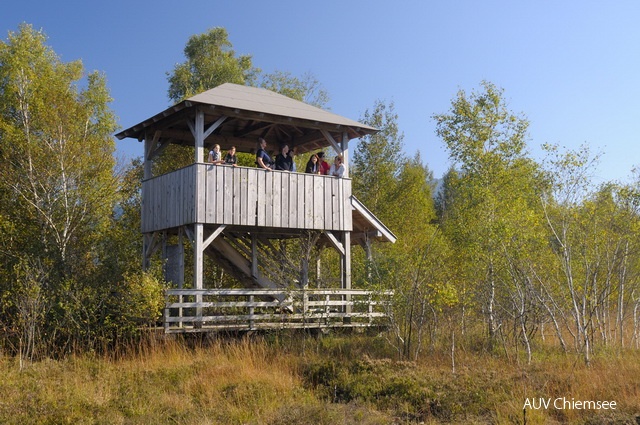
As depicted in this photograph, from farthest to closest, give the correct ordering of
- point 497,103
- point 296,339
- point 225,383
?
point 497,103 → point 296,339 → point 225,383

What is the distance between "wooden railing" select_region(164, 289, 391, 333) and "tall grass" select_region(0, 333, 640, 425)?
2.50 ft

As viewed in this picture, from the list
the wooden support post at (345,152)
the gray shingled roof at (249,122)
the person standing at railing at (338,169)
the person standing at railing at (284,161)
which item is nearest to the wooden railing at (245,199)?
the person standing at railing at (338,169)

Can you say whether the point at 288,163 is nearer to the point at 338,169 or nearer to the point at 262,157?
the point at 262,157

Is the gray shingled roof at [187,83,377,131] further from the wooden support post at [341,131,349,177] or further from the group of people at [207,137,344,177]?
the group of people at [207,137,344,177]

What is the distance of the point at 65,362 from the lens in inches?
573

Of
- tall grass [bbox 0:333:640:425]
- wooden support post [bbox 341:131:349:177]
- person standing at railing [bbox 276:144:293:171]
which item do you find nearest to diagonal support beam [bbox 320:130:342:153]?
wooden support post [bbox 341:131:349:177]

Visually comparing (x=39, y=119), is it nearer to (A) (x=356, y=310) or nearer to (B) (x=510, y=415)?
(A) (x=356, y=310)

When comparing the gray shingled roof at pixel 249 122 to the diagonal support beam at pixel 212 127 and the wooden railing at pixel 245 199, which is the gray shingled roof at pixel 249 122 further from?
the wooden railing at pixel 245 199

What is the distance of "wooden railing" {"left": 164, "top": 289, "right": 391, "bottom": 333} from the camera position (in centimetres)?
1645

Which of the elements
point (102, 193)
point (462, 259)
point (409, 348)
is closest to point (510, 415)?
point (409, 348)

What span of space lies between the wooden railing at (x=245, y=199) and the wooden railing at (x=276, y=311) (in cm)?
193

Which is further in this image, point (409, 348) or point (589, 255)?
point (589, 255)

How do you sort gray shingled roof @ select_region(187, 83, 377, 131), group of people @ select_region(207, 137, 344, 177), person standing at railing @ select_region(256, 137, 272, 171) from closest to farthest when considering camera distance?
gray shingled roof @ select_region(187, 83, 377, 131)
person standing at railing @ select_region(256, 137, 272, 171)
group of people @ select_region(207, 137, 344, 177)

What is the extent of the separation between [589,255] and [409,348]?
5483mm
